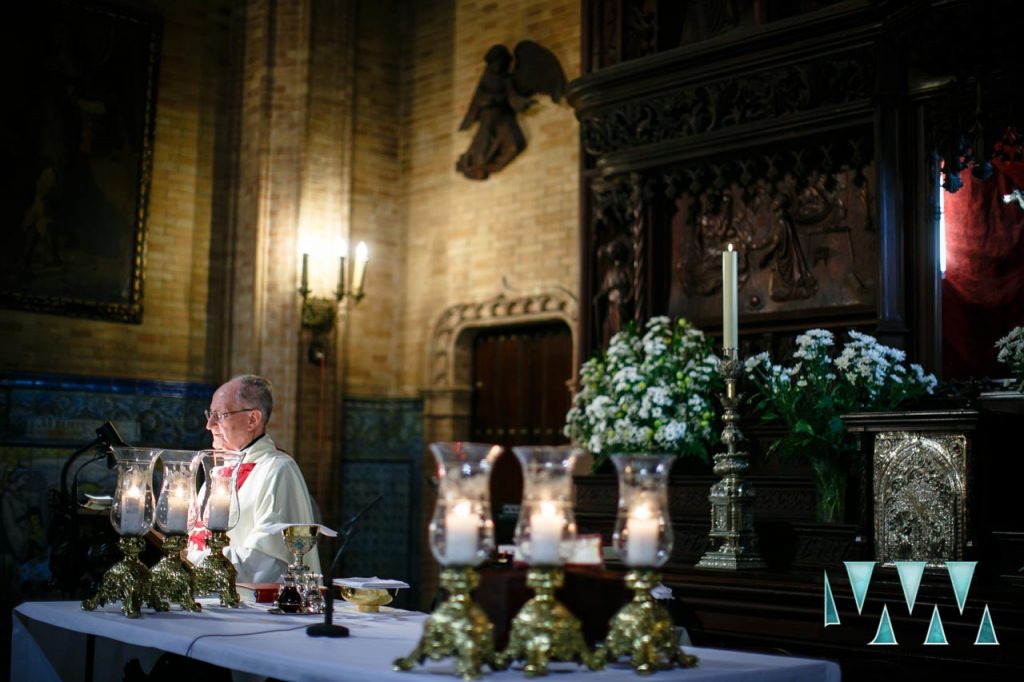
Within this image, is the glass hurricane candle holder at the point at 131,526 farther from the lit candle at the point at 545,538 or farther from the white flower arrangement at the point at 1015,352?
the white flower arrangement at the point at 1015,352

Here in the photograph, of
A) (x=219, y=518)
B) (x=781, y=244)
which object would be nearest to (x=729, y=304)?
(x=219, y=518)

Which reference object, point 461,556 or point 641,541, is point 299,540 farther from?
point 641,541

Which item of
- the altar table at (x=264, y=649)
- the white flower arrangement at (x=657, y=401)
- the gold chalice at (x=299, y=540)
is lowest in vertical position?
the altar table at (x=264, y=649)

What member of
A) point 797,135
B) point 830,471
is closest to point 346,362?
point 797,135

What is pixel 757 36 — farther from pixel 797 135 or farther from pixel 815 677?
pixel 815 677

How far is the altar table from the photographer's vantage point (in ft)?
11.5

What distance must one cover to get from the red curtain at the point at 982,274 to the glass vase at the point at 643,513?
5.23 m

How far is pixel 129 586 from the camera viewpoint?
4.75 m

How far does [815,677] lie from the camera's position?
12.9ft

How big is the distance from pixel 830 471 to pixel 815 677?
3.72 m

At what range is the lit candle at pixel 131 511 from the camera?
4.84 m
